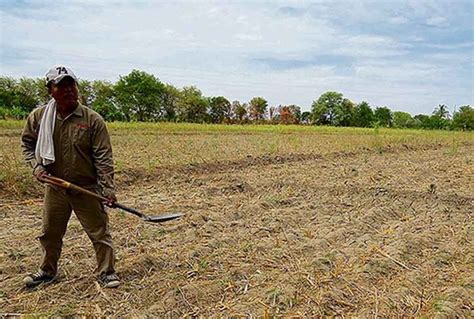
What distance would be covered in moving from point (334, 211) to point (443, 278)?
7.36 feet

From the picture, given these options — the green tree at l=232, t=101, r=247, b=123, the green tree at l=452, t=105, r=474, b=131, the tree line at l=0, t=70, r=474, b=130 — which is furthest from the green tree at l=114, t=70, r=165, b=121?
the green tree at l=452, t=105, r=474, b=131

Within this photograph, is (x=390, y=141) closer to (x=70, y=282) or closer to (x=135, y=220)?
(x=135, y=220)

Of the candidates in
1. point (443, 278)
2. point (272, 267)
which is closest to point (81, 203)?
point (272, 267)

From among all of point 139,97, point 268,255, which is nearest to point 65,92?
point 268,255

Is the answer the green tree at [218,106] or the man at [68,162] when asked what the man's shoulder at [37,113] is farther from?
the green tree at [218,106]

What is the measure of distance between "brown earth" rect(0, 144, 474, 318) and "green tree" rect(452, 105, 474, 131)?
2256 inches

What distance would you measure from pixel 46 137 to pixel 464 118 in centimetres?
6485

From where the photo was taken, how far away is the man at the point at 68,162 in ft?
10.4

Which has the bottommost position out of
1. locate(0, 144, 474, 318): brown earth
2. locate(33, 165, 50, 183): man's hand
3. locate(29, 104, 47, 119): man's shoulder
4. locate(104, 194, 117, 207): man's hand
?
locate(0, 144, 474, 318): brown earth

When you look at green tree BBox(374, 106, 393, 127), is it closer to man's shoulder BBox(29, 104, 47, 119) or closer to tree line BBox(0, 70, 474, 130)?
tree line BBox(0, 70, 474, 130)

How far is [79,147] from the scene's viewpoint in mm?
3223

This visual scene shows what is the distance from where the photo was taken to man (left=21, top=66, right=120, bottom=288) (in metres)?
3.18

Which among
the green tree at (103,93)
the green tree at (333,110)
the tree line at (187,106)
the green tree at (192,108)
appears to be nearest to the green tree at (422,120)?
the tree line at (187,106)

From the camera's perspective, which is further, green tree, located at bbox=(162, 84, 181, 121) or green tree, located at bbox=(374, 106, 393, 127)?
green tree, located at bbox=(374, 106, 393, 127)
